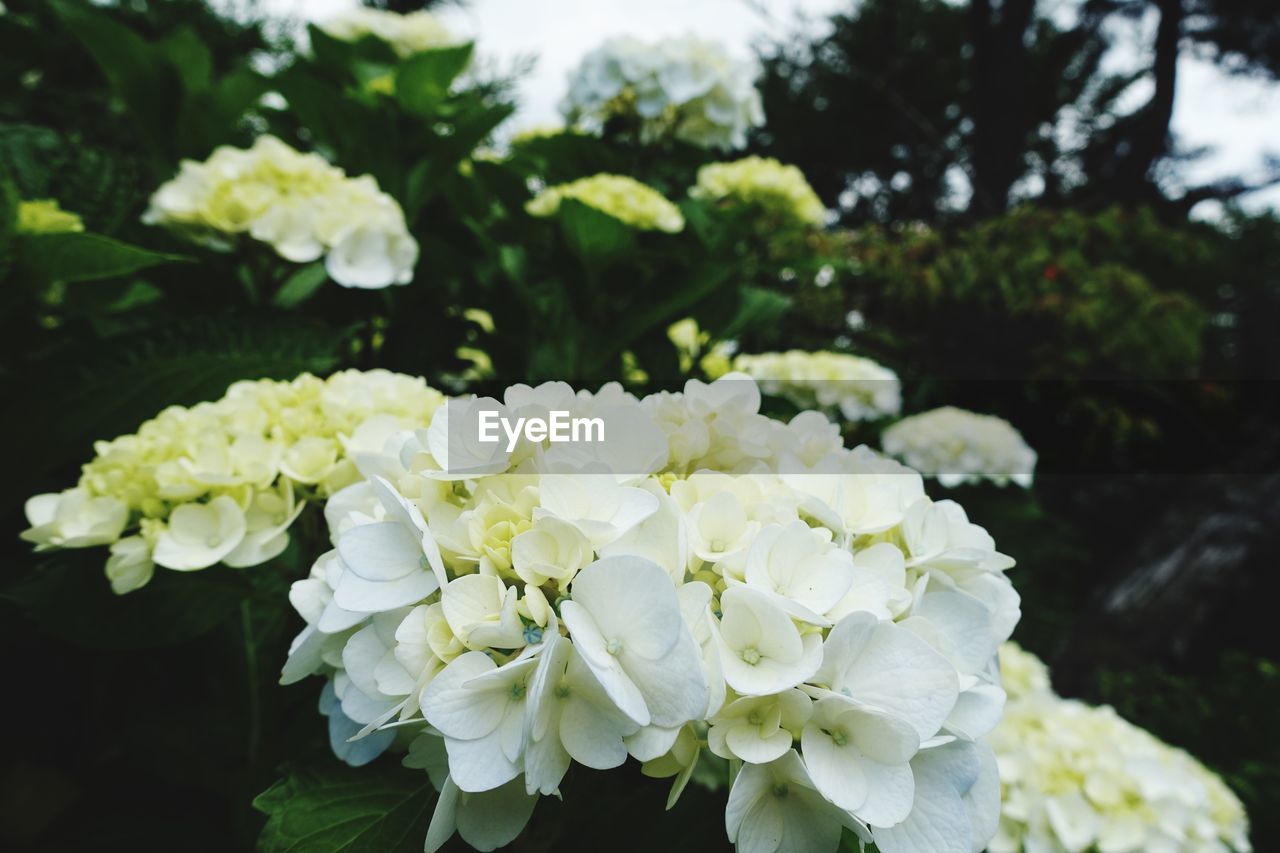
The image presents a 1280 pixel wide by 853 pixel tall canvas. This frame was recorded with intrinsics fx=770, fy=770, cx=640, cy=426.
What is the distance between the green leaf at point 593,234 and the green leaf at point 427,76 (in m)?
0.31

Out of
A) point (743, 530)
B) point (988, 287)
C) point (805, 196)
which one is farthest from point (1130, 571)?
point (743, 530)

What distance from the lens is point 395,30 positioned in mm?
1629

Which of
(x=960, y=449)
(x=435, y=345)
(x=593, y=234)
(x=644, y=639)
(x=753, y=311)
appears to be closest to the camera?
(x=644, y=639)

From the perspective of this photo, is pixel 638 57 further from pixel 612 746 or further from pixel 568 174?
pixel 612 746

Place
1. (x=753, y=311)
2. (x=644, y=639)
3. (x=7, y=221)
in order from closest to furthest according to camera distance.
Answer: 1. (x=644, y=639)
2. (x=7, y=221)
3. (x=753, y=311)

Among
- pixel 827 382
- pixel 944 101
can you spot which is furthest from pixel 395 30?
pixel 944 101

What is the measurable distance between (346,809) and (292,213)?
2.47ft

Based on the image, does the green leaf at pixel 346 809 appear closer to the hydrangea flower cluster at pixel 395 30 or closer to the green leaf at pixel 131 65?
the green leaf at pixel 131 65

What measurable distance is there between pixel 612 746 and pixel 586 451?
0.16 meters

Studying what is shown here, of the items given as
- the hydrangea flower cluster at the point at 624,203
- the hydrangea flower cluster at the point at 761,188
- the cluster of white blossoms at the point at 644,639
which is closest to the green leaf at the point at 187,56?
the hydrangea flower cluster at the point at 624,203

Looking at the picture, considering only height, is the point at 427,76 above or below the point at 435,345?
above

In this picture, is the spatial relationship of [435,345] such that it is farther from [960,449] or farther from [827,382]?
[960,449]

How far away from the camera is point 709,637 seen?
1.28 ft

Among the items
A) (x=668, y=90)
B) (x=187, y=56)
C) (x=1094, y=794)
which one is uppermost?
(x=668, y=90)
